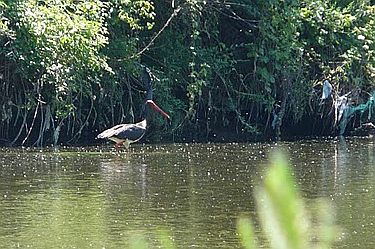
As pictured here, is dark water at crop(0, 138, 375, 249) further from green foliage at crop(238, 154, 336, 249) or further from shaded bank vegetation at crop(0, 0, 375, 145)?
green foliage at crop(238, 154, 336, 249)

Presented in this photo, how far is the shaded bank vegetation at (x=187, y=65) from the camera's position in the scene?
1758 centimetres

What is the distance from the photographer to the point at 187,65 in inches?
810

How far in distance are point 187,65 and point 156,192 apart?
9.42m

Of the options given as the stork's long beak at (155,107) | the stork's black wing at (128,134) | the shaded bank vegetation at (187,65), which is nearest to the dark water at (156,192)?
the stork's black wing at (128,134)

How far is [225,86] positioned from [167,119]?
1.77 m

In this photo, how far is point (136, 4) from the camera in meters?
19.1

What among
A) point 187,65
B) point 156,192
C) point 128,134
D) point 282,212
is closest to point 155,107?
point 128,134

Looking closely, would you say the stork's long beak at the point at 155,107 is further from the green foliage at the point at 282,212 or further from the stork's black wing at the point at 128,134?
the green foliage at the point at 282,212

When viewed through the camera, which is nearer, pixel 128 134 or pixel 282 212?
pixel 282 212

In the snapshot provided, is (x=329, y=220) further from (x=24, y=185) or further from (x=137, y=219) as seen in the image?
(x=24, y=185)

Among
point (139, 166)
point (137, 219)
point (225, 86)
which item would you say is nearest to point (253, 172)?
point (139, 166)

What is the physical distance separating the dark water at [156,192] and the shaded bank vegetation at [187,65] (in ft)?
5.01

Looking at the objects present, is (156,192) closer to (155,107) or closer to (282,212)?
(155,107)

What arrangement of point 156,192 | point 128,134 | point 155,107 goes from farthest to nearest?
point 155,107 → point 128,134 → point 156,192
